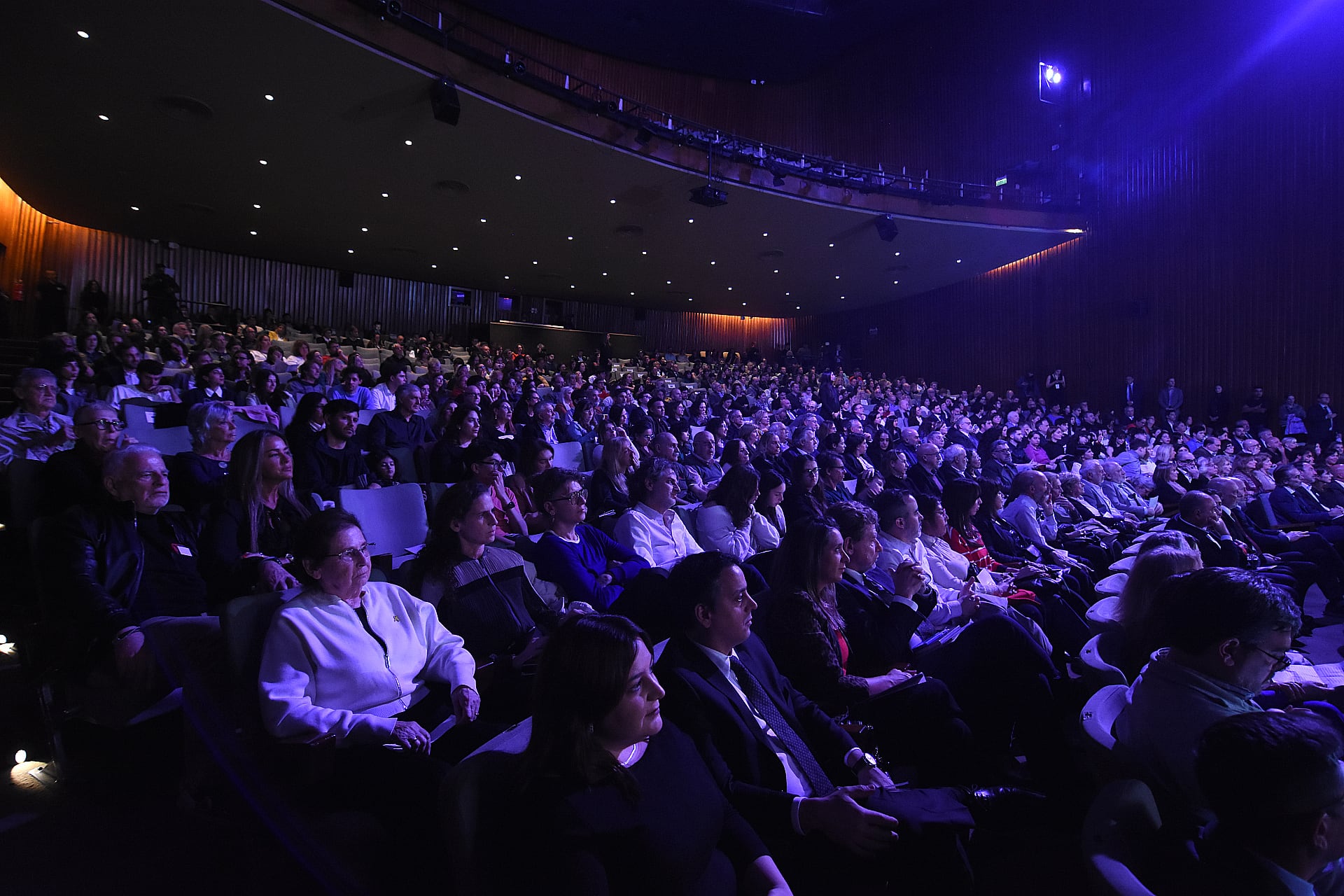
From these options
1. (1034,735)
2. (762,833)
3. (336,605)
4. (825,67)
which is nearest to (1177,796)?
(762,833)

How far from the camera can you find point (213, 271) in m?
12.6

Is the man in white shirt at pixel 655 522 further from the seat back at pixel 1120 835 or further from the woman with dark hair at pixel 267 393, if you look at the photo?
the woman with dark hair at pixel 267 393

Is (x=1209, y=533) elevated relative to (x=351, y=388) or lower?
lower

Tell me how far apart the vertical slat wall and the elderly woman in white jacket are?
11623 mm

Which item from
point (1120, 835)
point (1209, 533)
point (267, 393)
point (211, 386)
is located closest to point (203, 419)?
point (267, 393)

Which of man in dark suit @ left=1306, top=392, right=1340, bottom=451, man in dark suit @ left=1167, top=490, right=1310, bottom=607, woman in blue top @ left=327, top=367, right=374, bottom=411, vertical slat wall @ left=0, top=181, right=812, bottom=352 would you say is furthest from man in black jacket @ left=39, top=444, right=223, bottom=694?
man in dark suit @ left=1306, top=392, right=1340, bottom=451

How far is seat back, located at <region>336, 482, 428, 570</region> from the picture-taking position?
9.30 feet

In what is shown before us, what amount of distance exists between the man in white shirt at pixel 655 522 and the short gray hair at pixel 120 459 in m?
1.65

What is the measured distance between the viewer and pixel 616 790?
980mm

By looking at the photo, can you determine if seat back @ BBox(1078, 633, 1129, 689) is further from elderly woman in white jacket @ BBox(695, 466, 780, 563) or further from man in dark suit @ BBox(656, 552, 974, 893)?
elderly woman in white jacket @ BBox(695, 466, 780, 563)

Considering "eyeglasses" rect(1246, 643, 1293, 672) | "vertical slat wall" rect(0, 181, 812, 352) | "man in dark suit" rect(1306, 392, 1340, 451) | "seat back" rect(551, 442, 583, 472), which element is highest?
"vertical slat wall" rect(0, 181, 812, 352)

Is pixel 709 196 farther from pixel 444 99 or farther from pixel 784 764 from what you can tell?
pixel 784 764

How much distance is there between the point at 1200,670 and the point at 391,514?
9.27 ft

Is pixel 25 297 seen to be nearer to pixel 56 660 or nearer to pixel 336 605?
pixel 56 660
